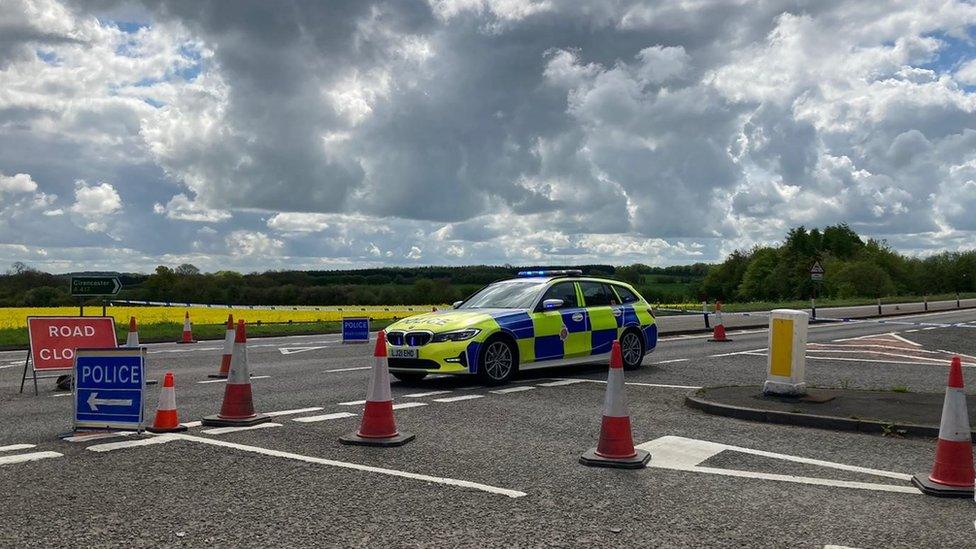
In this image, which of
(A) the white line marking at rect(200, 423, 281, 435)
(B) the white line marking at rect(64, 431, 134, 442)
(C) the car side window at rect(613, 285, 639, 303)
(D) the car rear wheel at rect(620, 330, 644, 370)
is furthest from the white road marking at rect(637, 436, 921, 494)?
(C) the car side window at rect(613, 285, 639, 303)

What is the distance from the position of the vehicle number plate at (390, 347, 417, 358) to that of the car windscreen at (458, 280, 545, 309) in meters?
1.70

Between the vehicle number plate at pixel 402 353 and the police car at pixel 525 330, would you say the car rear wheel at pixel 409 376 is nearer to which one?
the police car at pixel 525 330

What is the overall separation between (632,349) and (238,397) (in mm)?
7412

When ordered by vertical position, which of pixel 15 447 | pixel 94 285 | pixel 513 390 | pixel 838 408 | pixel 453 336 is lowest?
pixel 15 447

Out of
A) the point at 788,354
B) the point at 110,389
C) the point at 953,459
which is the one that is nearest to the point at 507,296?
the point at 788,354

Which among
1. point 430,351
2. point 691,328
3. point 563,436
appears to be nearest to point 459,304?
point 430,351

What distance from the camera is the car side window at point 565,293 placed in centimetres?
1301

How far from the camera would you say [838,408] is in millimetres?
9320

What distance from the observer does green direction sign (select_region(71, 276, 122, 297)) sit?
17047 mm

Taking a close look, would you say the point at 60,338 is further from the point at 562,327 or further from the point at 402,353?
the point at 562,327

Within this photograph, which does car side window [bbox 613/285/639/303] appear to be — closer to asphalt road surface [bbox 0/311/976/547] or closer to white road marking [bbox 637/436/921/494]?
asphalt road surface [bbox 0/311/976/547]

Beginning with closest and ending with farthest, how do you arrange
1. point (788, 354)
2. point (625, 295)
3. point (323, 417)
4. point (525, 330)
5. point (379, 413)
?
point (379, 413), point (323, 417), point (788, 354), point (525, 330), point (625, 295)

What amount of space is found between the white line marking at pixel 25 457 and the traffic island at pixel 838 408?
6.55m

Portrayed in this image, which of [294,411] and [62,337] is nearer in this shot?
[294,411]
